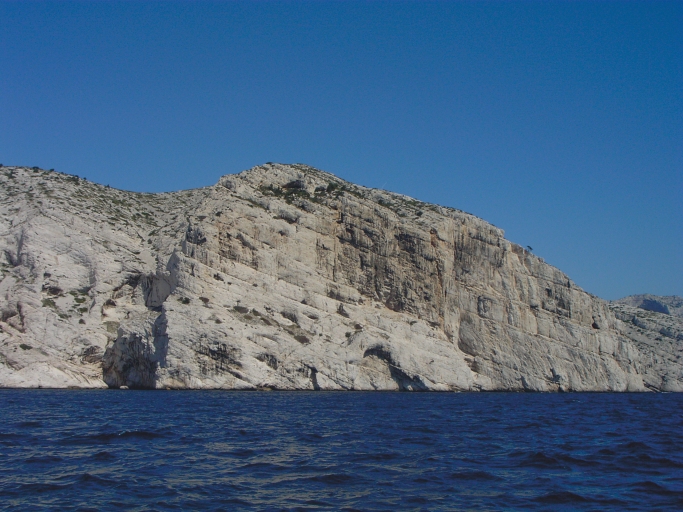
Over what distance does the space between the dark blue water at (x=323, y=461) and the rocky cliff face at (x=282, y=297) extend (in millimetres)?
21291

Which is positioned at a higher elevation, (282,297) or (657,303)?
(657,303)

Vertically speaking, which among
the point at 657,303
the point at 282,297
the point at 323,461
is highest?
the point at 657,303

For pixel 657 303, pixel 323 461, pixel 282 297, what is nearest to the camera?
pixel 323 461

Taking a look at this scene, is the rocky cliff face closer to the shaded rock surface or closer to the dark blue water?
A: the dark blue water

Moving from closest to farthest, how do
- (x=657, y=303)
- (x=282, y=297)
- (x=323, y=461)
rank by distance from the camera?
1. (x=323, y=461)
2. (x=282, y=297)
3. (x=657, y=303)

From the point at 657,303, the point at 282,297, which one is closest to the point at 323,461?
the point at 282,297

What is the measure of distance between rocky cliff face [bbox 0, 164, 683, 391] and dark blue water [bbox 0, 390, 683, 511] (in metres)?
21.3

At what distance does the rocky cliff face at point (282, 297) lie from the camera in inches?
2147

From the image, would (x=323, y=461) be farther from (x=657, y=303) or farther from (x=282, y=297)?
(x=657, y=303)

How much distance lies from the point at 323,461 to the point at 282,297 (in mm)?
42672

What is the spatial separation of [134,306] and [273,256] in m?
14.4

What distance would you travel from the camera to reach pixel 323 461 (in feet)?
63.0

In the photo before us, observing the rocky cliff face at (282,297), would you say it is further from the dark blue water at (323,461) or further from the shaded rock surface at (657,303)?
the shaded rock surface at (657,303)

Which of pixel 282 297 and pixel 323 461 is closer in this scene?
pixel 323 461
